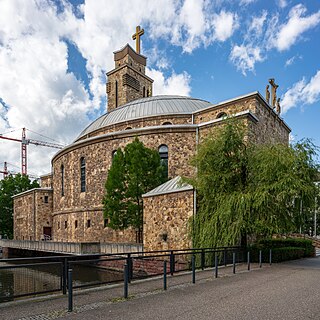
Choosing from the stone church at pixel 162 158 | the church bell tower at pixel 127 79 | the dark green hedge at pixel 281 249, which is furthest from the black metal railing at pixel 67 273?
the church bell tower at pixel 127 79

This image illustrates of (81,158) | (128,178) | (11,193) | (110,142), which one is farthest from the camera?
(11,193)

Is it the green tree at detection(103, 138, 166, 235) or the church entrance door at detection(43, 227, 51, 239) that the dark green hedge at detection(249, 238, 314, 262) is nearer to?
the green tree at detection(103, 138, 166, 235)

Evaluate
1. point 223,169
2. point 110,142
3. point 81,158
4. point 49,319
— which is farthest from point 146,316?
point 81,158

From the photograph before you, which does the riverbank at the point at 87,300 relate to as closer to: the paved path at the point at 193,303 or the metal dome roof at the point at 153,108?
the paved path at the point at 193,303

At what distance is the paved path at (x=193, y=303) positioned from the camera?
626cm

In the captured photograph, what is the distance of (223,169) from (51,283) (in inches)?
403

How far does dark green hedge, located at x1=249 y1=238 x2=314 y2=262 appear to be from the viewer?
1527 centimetres

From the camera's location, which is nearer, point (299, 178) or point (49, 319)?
point (49, 319)

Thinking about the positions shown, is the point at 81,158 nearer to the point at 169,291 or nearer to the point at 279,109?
the point at 279,109

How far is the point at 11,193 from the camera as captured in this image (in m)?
50.6

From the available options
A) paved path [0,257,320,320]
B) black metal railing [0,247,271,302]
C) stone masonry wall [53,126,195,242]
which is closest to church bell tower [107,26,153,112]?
stone masonry wall [53,126,195,242]

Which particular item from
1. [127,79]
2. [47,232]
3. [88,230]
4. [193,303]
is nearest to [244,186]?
[193,303]

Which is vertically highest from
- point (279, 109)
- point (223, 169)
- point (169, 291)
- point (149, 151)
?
point (279, 109)

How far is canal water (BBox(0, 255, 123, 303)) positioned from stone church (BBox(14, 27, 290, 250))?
856 centimetres
